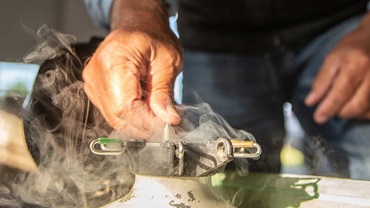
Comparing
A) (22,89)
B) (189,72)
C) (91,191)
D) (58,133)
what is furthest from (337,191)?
(22,89)

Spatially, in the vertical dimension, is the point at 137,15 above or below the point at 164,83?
above

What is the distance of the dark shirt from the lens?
881 mm

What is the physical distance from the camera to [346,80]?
0.85 meters

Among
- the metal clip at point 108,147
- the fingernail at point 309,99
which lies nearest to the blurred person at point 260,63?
the fingernail at point 309,99

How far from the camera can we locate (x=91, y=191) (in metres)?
0.79

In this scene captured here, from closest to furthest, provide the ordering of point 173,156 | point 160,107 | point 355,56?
point 173,156 → point 160,107 → point 355,56

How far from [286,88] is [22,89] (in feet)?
2.10

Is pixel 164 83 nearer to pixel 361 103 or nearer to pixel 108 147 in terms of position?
pixel 108 147

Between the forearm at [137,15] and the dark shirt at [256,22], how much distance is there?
63 mm

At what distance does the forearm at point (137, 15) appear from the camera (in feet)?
2.73

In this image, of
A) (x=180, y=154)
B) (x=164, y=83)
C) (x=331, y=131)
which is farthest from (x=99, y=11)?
(x=331, y=131)

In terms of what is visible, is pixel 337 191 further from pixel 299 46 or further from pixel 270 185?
pixel 299 46

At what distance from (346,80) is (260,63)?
209mm

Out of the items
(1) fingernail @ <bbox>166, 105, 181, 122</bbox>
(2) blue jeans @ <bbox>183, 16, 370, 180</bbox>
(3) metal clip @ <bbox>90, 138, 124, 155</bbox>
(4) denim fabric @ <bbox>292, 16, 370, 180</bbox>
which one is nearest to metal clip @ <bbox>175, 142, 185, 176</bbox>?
(3) metal clip @ <bbox>90, 138, 124, 155</bbox>
